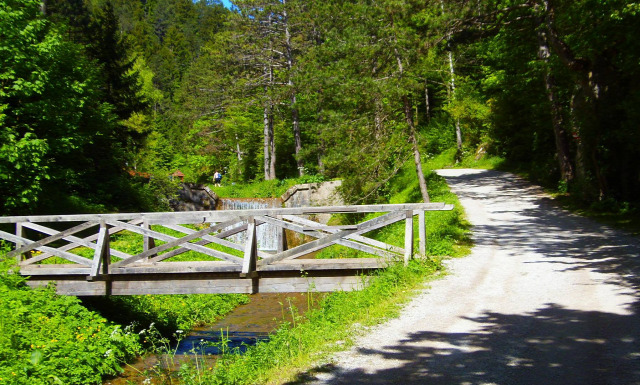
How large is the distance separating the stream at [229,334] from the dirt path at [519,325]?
267cm

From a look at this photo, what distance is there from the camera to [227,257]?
9008mm

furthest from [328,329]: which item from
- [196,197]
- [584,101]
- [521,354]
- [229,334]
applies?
[196,197]

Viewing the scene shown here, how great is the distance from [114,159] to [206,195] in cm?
1204

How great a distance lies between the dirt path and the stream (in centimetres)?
267

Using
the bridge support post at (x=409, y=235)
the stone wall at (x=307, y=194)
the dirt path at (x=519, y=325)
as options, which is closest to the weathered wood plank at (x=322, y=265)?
the bridge support post at (x=409, y=235)

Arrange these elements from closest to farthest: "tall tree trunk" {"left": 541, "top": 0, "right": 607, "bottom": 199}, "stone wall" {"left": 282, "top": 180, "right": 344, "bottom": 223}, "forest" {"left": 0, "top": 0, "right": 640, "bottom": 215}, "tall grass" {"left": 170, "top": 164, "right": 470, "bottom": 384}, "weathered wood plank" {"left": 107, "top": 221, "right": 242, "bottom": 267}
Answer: "tall grass" {"left": 170, "top": 164, "right": 470, "bottom": 384} → "weathered wood plank" {"left": 107, "top": 221, "right": 242, "bottom": 267} → "forest" {"left": 0, "top": 0, "right": 640, "bottom": 215} → "tall tree trunk" {"left": 541, "top": 0, "right": 607, "bottom": 199} → "stone wall" {"left": 282, "top": 180, "right": 344, "bottom": 223}

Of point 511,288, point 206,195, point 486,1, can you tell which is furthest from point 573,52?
point 206,195

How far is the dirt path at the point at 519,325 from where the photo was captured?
4.98 meters

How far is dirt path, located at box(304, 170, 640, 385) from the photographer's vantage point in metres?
4.98

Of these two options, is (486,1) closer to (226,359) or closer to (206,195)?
(226,359)

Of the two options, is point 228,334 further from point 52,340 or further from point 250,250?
point 52,340

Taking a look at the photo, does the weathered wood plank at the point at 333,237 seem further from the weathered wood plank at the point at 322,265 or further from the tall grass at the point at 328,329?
→ the tall grass at the point at 328,329

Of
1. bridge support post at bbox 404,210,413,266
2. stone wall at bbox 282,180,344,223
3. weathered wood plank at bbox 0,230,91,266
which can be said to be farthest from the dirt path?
stone wall at bbox 282,180,344,223

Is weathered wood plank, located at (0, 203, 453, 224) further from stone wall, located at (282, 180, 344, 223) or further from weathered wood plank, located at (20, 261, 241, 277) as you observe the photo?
stone wall, located at (282, 180, 344, 223)
